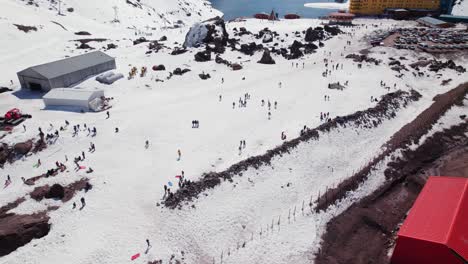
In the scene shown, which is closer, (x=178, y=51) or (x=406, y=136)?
(x=406, y=136)

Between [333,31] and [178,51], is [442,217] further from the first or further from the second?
[333,31]

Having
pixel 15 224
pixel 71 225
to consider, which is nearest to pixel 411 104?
pixel 71 225

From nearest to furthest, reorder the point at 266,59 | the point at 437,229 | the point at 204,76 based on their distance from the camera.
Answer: the point at 437,229 < the point at 204,76 < the point at 266,59

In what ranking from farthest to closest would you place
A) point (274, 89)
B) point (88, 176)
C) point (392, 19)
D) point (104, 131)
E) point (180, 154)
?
point (392, 19), point (274, 89), point (104, 131), point (180, 154), point (88, 176)

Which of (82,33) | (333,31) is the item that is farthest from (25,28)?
(333,31)

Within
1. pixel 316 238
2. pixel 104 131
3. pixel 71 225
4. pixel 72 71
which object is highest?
pixel 72 71

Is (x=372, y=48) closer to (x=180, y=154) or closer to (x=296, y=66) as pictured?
(x=296, y=66)
